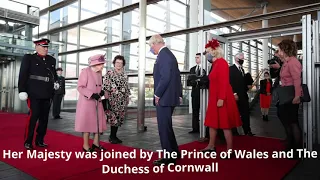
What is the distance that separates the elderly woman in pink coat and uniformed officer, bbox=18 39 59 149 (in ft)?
2.21

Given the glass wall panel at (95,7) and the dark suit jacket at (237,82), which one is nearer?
the dark suit jacket at (237,82)

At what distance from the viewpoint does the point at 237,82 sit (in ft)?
13.8

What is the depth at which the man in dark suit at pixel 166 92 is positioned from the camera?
2.51 m

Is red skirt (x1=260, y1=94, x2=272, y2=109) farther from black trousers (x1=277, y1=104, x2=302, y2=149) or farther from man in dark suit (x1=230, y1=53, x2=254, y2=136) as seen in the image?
black trousers (x1=277, y1=104, x2=302, y2=149)

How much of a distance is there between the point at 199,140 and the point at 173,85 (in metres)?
1.71

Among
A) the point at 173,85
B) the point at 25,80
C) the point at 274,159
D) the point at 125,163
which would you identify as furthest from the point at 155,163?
the point at 25,80

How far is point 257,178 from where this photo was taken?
7.16 ft

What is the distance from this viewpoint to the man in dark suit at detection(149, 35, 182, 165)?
8.25 ft

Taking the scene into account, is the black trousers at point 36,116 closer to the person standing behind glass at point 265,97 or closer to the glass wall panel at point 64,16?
the person standing behind glass at point 265,97

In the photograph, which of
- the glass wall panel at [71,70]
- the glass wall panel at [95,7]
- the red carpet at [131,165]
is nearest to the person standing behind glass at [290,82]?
the red carpet at [131,165]

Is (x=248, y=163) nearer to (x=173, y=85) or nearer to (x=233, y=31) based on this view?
(x=173, y=85)

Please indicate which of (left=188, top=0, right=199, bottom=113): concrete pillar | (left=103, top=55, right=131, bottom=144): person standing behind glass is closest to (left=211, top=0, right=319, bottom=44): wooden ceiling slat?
(left=188, top=0, right=199, bottom=113): concrete pillar

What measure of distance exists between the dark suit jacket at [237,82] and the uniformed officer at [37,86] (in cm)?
295

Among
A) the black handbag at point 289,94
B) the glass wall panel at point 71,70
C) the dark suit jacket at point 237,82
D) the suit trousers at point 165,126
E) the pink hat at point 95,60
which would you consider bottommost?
the suit trousers at point 165,126
